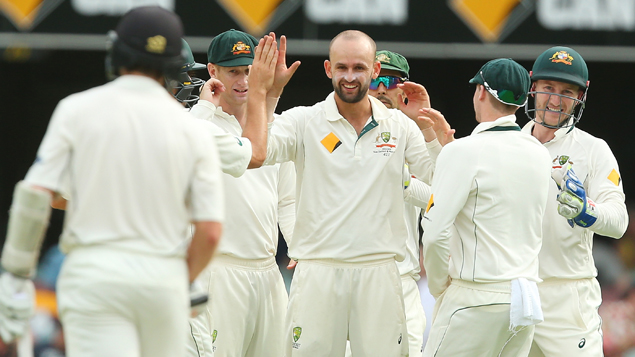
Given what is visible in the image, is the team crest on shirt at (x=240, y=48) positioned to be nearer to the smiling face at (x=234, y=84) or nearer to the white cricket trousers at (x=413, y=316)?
the smiling face at (x=234, y=84)

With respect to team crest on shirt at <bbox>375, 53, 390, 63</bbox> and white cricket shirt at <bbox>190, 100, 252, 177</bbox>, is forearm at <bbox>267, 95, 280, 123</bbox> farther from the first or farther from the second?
team crest on shirt at <bbox>375, 53, 390, 63</bbox>

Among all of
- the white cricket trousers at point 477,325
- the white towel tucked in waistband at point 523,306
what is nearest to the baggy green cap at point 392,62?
the white cricket trousers at point 477,325

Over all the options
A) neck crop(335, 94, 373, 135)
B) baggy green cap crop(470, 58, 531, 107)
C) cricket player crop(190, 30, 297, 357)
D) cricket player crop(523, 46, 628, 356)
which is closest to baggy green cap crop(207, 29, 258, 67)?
cricket player crop(190, 30, 297, 357)

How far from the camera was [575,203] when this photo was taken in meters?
4.45

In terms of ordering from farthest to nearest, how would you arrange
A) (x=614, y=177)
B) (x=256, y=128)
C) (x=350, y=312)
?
(x=614, y=177)
(x=350, y=312)
(x=256, y=128)

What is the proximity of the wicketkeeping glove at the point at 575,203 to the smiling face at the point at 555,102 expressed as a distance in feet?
1.37

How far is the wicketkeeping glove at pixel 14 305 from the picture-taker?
306cm

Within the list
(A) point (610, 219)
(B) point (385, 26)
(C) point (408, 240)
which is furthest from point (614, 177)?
(B) point (385, 26)

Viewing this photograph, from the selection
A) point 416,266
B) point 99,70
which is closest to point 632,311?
point 416,266

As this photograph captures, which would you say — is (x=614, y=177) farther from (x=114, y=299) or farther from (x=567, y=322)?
(x=114, y=299)

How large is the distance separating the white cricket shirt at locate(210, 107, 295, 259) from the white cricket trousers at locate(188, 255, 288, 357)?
70mm

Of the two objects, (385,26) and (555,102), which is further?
(385,26)

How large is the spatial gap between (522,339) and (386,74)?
7.24 feet

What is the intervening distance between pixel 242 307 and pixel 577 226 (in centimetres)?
183
